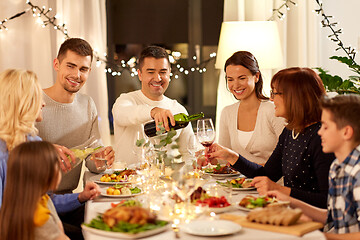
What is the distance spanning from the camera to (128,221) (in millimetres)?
1850

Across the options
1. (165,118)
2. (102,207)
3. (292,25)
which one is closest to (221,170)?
(165,118)

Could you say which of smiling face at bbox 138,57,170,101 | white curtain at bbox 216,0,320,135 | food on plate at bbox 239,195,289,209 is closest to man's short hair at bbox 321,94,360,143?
food on plate at bbox 239,195,289,209

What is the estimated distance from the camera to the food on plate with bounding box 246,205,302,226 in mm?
1843

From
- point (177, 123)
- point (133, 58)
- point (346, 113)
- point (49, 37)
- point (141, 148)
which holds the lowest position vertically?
point (141, 148)

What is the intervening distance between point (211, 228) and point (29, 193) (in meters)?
0.62

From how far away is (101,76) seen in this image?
4773mm

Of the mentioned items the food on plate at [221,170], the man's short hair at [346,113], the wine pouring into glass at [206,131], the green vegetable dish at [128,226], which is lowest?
the food on plate at [221,170]

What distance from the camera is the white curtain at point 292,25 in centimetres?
491

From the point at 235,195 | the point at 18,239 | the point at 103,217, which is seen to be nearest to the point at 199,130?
the point at 235,195

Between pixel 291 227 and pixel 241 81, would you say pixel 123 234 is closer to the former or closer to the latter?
pixel 291 227

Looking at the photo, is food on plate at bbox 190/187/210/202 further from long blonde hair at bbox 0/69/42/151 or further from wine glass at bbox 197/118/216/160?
long blonde hair at bbox 0/69/42/151

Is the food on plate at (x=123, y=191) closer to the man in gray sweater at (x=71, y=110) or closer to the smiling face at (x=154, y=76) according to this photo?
the man in gray sweater at (x=71, y=110)

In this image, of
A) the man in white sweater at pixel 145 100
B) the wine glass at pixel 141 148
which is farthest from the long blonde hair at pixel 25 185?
the man in white sweater at pixel 145 100

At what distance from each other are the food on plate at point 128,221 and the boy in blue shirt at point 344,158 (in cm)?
67
